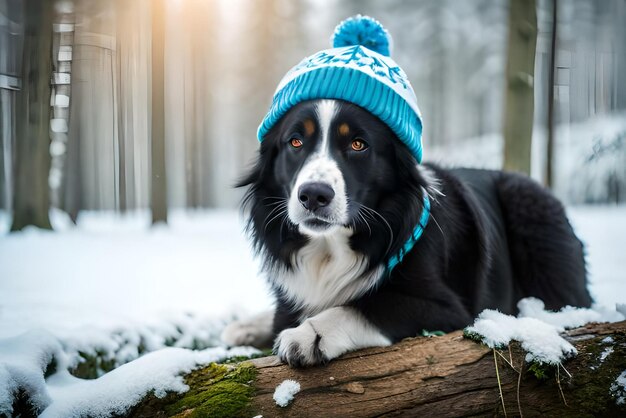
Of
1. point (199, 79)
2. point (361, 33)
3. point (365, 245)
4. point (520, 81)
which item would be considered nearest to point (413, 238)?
point (365, 245)

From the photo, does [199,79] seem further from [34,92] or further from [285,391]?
[285,391]

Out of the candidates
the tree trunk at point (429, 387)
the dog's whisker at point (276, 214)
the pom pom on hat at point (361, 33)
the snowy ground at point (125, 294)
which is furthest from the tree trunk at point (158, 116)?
the tree trunk at point (429, 387)

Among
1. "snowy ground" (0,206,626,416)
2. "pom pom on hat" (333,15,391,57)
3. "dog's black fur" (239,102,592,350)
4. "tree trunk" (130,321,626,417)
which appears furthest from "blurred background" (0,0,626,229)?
Answer: "tree trunk" (130,321,626,417)

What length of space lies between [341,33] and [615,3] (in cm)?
559

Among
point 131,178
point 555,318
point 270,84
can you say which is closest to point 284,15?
point 270,84

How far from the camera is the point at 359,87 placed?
8.76ft

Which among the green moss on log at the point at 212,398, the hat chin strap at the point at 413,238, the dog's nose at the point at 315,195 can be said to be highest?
the dog's nose at the point at 315,195

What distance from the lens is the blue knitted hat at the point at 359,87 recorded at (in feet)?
8.80

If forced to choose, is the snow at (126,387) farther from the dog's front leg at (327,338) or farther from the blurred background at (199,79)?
the blurred background at (199,79)

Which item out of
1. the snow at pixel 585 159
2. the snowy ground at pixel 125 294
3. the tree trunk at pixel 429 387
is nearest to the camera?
the tree trunk at pixel 429 387

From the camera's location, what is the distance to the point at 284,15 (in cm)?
1759

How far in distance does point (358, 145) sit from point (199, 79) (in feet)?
37.3

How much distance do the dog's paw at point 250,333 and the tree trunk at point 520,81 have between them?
400 centimetres

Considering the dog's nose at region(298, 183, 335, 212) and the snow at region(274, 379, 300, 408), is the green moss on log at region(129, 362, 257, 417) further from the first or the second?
the dog's nose at region(298, 183, 335, 212)
